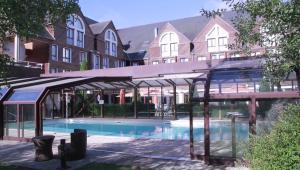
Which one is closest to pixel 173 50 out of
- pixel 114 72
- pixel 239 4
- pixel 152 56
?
pixel 152 56

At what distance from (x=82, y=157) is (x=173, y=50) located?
41.2 m

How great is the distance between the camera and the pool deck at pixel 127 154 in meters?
10.9

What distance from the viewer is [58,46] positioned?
44.8 meters

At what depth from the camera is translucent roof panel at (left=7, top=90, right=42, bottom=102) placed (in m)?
16.3

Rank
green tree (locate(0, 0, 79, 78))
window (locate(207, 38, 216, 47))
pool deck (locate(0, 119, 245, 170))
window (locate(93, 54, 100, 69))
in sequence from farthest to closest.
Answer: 1. window (locate(93, 54, 100, 69))
2. window (locate(207, 38, 216, 47))
3. pool deck (locate(0, 119, 245, 170))
4. green tree (locate(0, 0, 79, 78))

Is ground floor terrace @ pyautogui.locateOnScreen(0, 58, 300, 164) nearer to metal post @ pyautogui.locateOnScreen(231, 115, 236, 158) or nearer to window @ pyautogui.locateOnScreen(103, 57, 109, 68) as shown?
metal post @ pyautogui.locateOnScreen(231, 115, 236, 158)

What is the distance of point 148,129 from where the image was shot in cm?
2445

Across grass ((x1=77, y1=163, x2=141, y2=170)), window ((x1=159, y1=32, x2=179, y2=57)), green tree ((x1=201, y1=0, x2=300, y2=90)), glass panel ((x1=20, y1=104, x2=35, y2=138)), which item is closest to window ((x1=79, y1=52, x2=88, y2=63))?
window ((x1=159, y1=32, x2=179, y2=57))

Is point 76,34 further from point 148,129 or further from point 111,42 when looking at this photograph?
point 148,129

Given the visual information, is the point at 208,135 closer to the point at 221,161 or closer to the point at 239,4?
the point at 221,161

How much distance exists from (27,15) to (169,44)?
44951mm

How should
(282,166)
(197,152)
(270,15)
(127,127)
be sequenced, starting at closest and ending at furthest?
(282,166), (270,15), (197,152), (127,127)

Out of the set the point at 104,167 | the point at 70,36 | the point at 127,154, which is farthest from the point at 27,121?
the point at 70,36

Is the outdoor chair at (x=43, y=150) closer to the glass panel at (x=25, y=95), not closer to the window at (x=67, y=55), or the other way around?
the glass panel at (x=25, y=95)
